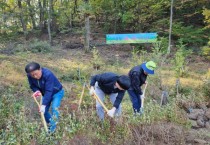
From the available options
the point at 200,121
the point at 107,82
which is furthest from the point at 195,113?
the point at 107,82

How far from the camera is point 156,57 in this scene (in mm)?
7969

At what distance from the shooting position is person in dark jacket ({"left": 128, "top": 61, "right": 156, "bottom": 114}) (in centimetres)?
520

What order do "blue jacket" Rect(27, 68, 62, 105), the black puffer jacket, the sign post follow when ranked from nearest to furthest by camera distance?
"blue jacket" Rect(27, 68, 62, 105), the black puffer jacket, the sign post

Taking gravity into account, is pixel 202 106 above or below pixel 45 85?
below

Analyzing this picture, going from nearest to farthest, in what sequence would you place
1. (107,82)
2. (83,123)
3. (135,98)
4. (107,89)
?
1. (83,123)
2. (107,82)
3. (107,89)
4. (135,98)

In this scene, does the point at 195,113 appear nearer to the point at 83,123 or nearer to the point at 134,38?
the point at 83,123

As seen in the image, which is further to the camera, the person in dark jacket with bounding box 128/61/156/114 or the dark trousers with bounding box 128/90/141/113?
the dark trousers with bounding box 128/90/141/113

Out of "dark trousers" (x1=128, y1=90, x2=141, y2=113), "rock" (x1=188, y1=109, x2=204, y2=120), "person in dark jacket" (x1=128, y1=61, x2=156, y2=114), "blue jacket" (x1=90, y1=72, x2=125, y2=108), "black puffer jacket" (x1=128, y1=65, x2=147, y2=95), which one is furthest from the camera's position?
"rock" (x1=188, y1=109, x2=204, y2=120)

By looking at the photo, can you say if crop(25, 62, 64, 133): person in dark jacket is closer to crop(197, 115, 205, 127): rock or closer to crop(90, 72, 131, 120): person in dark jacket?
crop(90, 72, 131, 120): person in dark jacket

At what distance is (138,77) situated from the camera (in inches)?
211

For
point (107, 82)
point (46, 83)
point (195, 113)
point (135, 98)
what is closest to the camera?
point (46, 83)

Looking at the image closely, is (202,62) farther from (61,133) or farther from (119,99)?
Answer: (61,133)

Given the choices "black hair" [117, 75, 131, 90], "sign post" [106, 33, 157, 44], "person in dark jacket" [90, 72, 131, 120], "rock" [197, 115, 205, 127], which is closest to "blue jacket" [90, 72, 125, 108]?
"person in dark jacket" [90, 72, 131, 120]

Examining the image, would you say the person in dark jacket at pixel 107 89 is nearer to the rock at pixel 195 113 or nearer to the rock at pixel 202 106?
the rock at pixel 195 113
